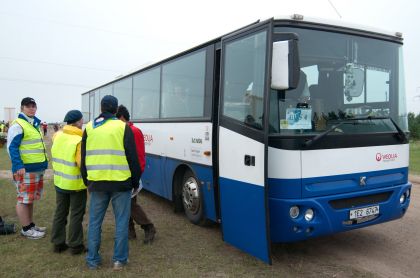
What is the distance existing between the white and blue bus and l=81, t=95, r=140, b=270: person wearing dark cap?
128 cm

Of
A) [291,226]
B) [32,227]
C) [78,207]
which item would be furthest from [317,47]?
[32,227]

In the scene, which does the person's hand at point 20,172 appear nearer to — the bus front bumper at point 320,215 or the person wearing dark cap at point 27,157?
the person wearing dark cap at point 27,157

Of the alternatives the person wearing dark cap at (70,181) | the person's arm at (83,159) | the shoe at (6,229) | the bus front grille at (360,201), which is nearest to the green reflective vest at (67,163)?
the person wearing dark cap at (70,181)

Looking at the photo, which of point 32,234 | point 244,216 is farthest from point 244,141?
point 32,234

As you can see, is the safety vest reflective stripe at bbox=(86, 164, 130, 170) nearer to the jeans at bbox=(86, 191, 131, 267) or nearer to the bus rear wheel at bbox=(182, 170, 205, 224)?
the jeans at bbox=(86, 191, 131, 267)

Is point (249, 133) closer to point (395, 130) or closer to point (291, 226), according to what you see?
point (291, 226)

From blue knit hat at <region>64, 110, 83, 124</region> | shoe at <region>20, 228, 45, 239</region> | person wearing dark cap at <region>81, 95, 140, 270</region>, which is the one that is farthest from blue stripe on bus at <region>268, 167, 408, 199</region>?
shoe at <region>20, 228, 45, 239</region>

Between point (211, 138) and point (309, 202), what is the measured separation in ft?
6.12

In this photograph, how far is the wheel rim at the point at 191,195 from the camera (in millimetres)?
6409

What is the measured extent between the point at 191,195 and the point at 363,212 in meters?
2.67

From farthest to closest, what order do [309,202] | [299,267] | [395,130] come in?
[395,130]
[299,267]
[309,202]

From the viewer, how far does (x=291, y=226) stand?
14.9ft

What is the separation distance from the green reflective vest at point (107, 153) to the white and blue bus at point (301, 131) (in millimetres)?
1376

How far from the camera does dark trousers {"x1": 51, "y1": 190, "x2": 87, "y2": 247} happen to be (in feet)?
16.9
